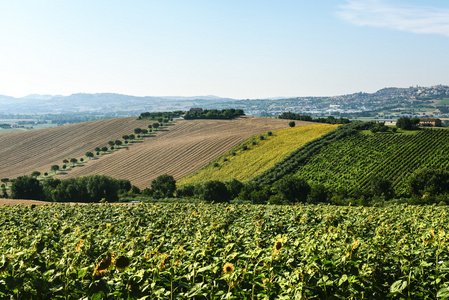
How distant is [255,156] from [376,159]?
3523 cm

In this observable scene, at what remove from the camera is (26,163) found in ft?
437

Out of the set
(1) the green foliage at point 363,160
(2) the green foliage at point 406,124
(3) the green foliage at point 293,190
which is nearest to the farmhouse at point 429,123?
(2) the green foliage at point 406,124

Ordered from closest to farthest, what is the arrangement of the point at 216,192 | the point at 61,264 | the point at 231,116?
the point at 61,264
the point at 216,192
the point at 231,116

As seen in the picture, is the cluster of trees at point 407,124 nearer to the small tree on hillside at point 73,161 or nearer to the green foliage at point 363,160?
the green foliage at point 363,160

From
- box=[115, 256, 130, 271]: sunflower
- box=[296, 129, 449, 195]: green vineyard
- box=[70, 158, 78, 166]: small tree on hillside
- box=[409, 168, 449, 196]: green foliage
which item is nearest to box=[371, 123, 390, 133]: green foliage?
box=[296, 129, 449, 195]: green vineyard

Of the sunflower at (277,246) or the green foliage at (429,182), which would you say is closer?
the sunflower at (277,246)

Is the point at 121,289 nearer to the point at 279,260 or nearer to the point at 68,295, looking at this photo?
the point at 68,295

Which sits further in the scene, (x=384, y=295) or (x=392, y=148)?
(x=392, y=148)

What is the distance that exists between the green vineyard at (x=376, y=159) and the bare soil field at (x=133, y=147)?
3723cm

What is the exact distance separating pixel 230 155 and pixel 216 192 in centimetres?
4640

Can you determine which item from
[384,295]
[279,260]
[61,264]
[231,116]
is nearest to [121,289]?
[61,264]

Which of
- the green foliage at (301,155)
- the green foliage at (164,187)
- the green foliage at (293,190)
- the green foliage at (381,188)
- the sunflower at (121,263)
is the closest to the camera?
the sunflower at (121,263)

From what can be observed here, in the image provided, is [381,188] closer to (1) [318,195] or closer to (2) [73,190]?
(1) [318,195]

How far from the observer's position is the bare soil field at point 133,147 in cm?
11450
